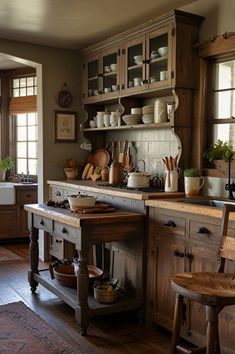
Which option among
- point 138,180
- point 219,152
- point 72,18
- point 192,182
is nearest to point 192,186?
point 192,182

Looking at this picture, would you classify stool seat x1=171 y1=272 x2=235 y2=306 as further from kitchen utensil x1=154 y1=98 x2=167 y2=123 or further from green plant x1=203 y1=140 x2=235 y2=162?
kitchen utensil x1=154 y1=98 x2=167 y2=123

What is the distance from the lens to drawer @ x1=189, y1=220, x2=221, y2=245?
260 centimetres

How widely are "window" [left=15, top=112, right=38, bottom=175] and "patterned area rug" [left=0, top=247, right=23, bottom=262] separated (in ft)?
4.65

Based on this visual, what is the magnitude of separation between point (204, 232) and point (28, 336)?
1462 mm

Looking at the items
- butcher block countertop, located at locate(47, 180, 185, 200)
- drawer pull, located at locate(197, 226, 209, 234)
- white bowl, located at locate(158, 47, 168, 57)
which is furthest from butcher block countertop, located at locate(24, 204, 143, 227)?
white bowl, located at locate(158, 47, 168, 57)

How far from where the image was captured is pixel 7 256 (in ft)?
17.5

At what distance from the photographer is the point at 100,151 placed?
195 inches

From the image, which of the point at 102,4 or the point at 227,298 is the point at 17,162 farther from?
the point at 227,298

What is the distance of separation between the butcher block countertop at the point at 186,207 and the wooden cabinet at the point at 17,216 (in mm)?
3152

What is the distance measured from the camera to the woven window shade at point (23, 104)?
6.35 metres

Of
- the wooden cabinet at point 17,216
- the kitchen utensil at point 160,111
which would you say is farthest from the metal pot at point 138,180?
the wooden cabinet at point 17,216

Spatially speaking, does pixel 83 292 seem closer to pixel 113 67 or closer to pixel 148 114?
pixel 148 114

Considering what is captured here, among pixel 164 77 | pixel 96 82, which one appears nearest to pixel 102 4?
pixel 164 77

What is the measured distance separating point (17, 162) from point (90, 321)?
12.8ft
